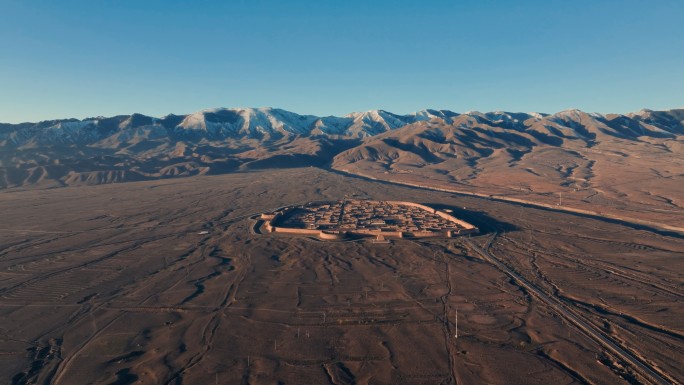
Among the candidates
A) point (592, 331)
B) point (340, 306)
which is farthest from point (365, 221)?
point (592, 331)

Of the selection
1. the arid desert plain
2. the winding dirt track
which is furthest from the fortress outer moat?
the winding dirt track

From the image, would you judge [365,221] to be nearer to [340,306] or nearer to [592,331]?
[340,306]

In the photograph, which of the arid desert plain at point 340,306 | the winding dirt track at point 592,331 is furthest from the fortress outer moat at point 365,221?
the winding dirt track at point 592,331

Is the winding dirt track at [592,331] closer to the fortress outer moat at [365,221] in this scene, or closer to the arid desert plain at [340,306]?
the arid desert plain at [340,306]

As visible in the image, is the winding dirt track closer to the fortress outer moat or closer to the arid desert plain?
the arid desert plain

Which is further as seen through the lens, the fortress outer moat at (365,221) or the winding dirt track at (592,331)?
the fortress outer moat at (365,221)

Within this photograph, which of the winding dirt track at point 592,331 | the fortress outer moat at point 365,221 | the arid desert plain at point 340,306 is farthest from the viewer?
the fortress outer moat at point 365,221

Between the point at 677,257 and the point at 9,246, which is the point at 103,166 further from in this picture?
the point at 677,257
